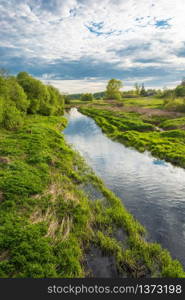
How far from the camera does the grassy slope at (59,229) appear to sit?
582cm

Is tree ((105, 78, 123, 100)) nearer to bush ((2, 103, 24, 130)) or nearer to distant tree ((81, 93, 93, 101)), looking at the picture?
distant tree ((81, 93, 93, 101))

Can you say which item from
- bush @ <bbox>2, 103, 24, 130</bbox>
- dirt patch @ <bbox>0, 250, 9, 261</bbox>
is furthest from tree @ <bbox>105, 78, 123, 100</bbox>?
dirt patch @ <bbox>0, 250, 9, 261</bbox>

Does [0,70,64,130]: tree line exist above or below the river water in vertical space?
above

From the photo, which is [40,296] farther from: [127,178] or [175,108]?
[175,108]

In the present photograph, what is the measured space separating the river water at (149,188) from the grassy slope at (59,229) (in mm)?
808

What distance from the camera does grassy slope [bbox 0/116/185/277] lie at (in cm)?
582

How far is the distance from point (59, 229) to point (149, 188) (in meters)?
7.59

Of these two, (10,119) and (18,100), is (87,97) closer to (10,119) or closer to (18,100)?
(18,100)

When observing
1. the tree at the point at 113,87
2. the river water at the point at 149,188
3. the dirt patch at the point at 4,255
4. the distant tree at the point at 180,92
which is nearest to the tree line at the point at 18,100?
the river water at the point at 149,188

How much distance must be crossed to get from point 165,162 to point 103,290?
47.9ft

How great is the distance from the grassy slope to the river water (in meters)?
0.81

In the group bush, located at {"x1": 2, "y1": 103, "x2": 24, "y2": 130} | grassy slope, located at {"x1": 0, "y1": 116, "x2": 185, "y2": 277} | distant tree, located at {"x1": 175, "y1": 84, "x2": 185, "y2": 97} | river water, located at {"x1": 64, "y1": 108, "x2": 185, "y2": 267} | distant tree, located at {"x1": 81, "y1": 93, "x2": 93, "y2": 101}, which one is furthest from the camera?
distant tree, located at {"x1": 81, "y1": 93, "x2": 93, "y2": 101}

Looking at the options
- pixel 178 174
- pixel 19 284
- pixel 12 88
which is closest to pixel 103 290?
pixel 19 284

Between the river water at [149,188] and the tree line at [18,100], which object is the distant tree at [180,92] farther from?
the river water at [149,188]
